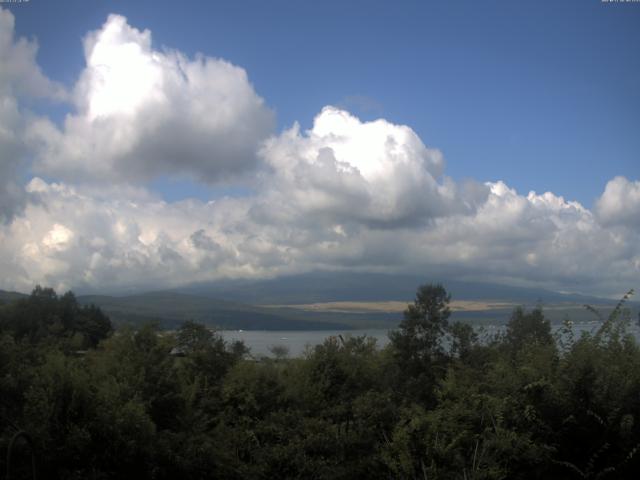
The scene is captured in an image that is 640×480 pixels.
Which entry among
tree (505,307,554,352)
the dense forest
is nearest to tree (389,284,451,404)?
tree (505,307,554,352)

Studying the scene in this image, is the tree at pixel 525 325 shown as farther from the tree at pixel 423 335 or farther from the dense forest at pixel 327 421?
the dense forest at pixel 327 421

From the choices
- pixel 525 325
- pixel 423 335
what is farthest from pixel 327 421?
pixel 525 325

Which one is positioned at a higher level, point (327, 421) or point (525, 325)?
point (525, 325)

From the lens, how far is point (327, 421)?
567 inches

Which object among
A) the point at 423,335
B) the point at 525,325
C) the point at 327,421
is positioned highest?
the point at 525,325

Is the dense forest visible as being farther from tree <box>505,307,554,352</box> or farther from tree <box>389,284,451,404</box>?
tree <box>505,307,554,352</box>

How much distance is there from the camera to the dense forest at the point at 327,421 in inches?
441

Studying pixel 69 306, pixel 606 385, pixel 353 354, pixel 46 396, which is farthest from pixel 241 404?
pixel 69 306

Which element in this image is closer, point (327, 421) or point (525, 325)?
point (327, 421)

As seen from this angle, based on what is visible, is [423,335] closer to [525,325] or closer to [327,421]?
[525,325]

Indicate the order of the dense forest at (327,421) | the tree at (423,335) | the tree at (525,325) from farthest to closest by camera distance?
the tree at (525,325)
the tree at (423,335)
the dense forest at (327,421)

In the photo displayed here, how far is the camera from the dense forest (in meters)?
11.2

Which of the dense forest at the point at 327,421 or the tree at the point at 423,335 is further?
the tree at the point at 423,335

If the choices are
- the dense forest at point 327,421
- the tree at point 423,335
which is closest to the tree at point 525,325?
the tree at point 423,335
